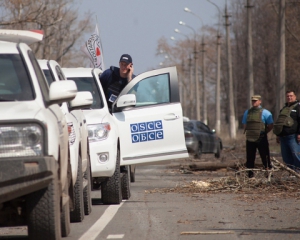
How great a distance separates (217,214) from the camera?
1127 centimetres

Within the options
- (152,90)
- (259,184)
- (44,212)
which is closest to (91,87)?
(152,90)

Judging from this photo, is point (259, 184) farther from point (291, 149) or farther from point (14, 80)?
point (14, 80)

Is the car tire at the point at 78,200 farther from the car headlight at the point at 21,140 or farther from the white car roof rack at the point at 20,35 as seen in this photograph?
the car headlight at the point at 21,140

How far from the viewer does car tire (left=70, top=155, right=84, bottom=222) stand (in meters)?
10.0

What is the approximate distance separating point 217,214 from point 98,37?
1387 centimetres

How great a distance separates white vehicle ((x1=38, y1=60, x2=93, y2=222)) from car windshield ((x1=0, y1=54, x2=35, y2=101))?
1460 mm

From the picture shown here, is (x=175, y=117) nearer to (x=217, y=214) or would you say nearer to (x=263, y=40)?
(x=217, y=214)

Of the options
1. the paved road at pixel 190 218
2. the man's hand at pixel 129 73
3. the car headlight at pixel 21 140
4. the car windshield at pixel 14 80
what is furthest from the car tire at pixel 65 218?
the man's hand at pixel 129 73

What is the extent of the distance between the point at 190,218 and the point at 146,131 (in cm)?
311

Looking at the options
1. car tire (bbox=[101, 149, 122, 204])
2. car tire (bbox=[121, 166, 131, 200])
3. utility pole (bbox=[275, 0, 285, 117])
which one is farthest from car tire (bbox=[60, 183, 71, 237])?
utility pole (bbox=[275, 0, 285, 117])

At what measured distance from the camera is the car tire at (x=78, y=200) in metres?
10.0

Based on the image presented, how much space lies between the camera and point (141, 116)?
13.7m

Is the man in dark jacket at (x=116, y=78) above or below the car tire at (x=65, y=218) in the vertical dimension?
above

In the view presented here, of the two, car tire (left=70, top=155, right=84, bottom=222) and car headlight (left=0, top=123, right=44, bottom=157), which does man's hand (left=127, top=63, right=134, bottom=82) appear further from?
car headlight (left=0, top=123, right=44, bottom=157)
